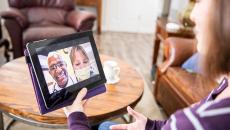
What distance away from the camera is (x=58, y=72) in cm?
101

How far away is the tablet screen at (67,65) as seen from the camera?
98 centimetres

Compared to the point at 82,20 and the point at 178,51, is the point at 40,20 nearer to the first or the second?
the point at 82,20

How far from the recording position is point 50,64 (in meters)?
1.00

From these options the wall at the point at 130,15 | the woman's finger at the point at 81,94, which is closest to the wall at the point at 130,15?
the wall at the point at 130,15

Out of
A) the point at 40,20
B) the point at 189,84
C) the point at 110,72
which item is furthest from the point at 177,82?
the point at 40,20

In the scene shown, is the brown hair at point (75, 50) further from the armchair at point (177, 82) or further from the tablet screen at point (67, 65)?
the armchair at point (177, 82)

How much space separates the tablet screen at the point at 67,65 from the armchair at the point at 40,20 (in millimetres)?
1521

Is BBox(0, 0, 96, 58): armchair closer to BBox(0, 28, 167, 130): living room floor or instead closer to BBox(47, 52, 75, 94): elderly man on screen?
BBox(0, 28, 167, 130): living room floor

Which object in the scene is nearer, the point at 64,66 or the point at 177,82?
the point at 64,66

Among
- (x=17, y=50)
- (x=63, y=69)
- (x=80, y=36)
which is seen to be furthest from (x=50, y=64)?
(x=17, y=50)

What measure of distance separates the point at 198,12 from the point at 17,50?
7.32 ft

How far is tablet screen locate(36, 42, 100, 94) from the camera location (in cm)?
98

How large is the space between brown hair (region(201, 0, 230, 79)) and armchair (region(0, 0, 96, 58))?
81.8 inches

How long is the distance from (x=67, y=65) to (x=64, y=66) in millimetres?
15
